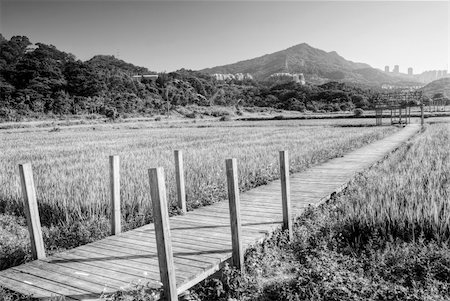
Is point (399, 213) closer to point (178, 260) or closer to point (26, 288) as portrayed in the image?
point (178, 260)

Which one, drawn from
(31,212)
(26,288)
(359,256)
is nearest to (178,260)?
(26,288)

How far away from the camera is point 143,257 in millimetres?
4207

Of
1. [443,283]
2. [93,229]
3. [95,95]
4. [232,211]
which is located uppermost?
[95,95]

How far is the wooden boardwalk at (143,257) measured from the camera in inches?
139

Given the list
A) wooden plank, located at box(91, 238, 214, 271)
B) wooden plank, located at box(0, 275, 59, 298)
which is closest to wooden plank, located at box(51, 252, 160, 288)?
wooden plank, located at box(91, 238, 214, 271)

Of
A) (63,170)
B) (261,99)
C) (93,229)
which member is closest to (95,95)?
(261,99)

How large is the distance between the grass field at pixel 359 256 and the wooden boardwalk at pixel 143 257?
0.29 m

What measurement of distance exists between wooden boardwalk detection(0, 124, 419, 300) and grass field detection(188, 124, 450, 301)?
0.94 feet

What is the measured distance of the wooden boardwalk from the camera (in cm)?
352

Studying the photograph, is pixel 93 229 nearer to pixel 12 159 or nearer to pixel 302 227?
pixel 302 227

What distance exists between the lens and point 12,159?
13711 millimetres

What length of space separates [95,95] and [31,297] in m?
72.5

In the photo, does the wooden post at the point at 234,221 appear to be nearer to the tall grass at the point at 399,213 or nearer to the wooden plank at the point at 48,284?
the wooden plank at the point at 48,284

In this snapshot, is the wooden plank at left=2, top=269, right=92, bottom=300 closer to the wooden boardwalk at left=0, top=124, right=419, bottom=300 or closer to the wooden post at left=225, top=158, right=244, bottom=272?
the wooden boardwalk at left=0, top=124, right=419, bottom=300
